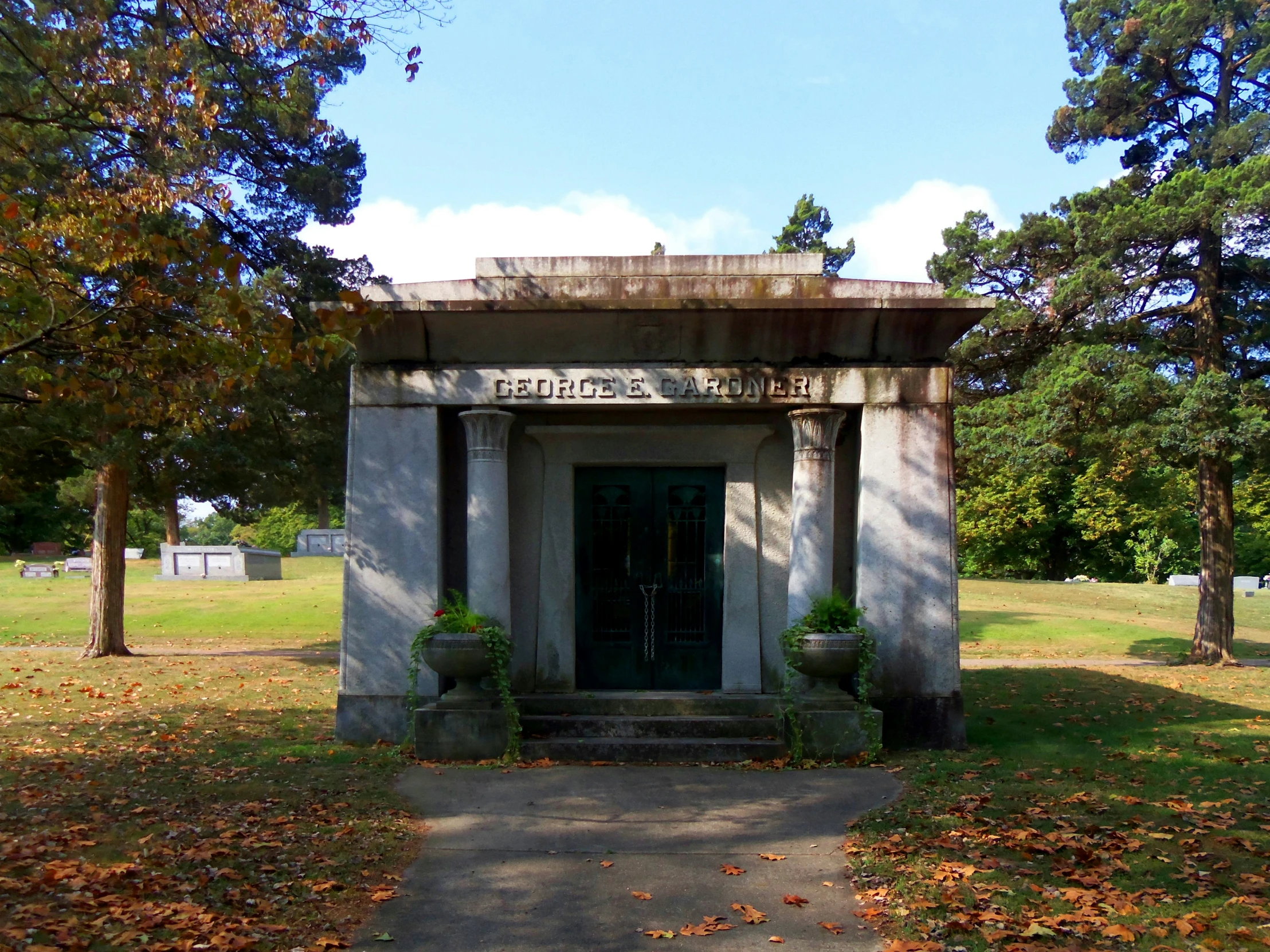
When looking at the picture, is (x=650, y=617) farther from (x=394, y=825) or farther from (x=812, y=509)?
(x=394, y=825)

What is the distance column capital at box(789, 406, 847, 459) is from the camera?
29.9ft

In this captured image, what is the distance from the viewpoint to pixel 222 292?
6.76m

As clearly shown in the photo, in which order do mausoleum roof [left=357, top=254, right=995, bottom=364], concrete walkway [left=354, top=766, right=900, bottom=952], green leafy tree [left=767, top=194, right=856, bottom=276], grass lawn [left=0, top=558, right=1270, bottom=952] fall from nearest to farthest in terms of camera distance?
grass lawn [left=0, top=558, right=1270, bottom=952], concrete walkway [left=354, top=766, right=900, bottom=952], mausoleum roof [left=357, top=254, right=995, bottom=364], green leafy tree [left=767, top=194, right=856, bottom=276]

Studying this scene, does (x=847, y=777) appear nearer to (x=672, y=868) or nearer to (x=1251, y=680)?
(x=672, y=868)

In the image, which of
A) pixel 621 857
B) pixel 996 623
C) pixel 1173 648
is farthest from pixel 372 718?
pixel 996 623

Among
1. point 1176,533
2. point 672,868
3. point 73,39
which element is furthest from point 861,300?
point 1176,533

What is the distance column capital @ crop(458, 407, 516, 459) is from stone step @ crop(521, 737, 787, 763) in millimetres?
2652

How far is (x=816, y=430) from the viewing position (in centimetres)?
912

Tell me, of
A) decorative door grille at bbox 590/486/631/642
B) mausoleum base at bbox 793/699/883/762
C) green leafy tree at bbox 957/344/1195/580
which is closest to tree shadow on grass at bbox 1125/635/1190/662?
green leafy tree at bbox 957/344/1195/580

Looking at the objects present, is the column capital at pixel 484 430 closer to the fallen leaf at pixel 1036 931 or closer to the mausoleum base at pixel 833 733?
the mausoleum base at pixel 833 733

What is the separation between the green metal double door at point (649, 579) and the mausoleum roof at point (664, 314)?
4.50 ft

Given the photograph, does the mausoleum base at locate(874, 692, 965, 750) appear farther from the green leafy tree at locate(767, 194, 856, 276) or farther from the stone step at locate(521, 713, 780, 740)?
the green leafy tree at locate(767, 194, 856, 276)

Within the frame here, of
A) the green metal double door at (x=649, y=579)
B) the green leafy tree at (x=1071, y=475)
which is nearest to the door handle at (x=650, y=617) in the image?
the green metal double door at (x=649, y=579)

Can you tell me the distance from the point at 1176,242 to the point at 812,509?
12392 mm
